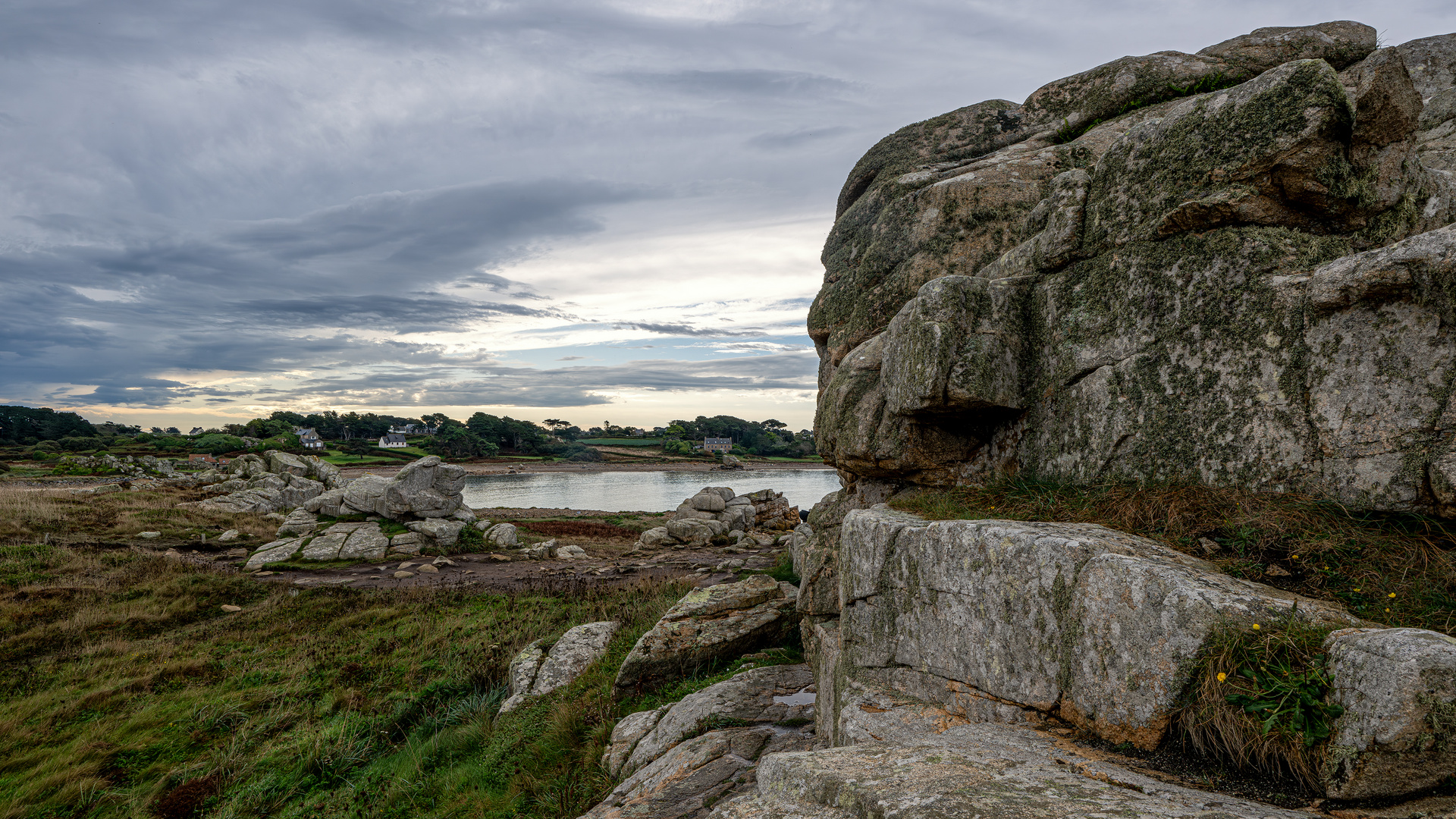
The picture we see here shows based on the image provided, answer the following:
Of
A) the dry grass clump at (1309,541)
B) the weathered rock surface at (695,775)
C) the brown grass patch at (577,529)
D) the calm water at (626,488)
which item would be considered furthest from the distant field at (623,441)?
the dry grass clump at (1309,541)

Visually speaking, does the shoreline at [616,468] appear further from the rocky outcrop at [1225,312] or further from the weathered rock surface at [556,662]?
the rocky outcrop at [1225,312]

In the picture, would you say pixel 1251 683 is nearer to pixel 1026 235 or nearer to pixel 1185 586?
pixel 1185 586

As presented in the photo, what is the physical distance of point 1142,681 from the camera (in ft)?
11.0

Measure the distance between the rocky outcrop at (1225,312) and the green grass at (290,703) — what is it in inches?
254

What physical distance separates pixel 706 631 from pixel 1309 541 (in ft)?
25.7

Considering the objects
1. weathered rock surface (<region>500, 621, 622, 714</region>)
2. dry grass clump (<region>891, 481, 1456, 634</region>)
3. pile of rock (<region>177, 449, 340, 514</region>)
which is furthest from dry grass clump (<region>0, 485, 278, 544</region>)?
dry grass clump (<region>891, 481, 1456, 634</region>)

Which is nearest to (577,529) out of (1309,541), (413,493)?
(413,493)

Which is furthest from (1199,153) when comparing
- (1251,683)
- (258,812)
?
(258,812)

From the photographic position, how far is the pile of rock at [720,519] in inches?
1216

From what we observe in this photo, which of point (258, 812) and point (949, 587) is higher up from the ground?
point (949, 587)

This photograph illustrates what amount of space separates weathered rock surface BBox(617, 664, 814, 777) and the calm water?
3366cm

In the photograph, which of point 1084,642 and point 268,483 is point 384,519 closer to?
point 268,483

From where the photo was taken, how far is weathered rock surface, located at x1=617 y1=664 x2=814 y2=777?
7281 mm

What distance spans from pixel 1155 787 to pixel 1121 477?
298 centimetres
